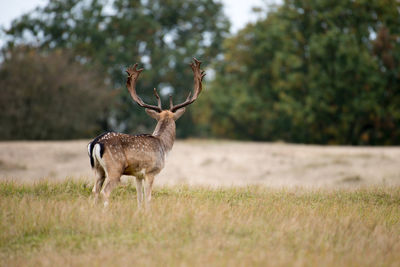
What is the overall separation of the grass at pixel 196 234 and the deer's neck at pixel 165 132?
1.02 metres

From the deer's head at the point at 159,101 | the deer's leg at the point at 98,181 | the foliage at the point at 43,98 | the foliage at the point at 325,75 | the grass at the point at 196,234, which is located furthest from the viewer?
the foliage at the point at 325,75

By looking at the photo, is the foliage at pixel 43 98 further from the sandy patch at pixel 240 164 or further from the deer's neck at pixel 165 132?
the deer's neck at pixel 165 132

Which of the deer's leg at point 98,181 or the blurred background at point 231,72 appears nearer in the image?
the deer's leg at point 98,181

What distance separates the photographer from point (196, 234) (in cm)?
653

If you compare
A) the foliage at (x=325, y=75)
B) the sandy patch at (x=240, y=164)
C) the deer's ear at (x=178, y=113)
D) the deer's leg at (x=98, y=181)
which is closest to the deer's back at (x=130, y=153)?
the deer's leg at (x=98, y=181)

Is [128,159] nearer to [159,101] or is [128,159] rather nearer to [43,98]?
[159,101]

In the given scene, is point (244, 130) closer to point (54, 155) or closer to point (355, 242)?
point (54, 155)

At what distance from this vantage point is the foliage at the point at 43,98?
26.1 meters

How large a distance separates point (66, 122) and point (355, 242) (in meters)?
23.3

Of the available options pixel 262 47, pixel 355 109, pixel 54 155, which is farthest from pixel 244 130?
pixel 54 155

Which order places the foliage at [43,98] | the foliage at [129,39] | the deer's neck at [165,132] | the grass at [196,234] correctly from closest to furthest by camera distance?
1. the grass at [196,234]
2. the deer's neck at [165,132]
3. the foliage at [43,98]
4. the foliage at [129,39]

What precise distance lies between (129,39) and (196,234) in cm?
3133

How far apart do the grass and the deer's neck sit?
102 centimetres

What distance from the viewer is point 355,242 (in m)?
6.45
